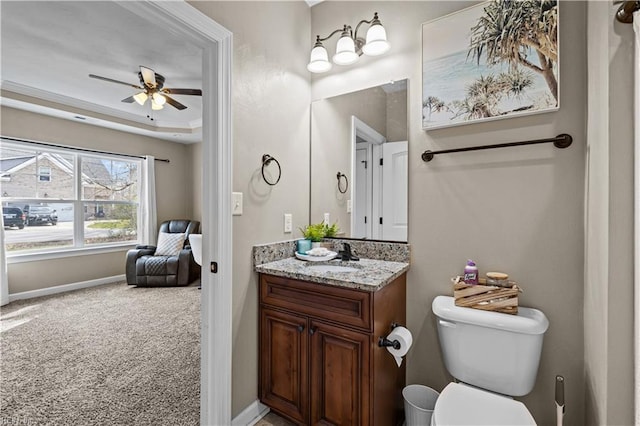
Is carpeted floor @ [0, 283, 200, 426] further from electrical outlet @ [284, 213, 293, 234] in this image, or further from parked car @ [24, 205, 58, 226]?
electrical outlet @ [284, 213, 293, 234]

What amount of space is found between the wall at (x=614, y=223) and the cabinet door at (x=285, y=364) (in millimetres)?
1154

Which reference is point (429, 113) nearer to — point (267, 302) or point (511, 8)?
point (511, 8)

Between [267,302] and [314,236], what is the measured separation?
1.77 ft

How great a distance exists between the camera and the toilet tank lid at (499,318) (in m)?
1.20

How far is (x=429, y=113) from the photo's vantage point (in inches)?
63.8

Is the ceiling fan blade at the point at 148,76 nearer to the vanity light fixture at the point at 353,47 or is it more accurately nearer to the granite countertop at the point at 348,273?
the vanity light fixture at the point at 353,47

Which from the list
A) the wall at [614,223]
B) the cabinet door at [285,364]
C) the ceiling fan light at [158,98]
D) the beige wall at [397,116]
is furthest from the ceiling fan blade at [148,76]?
the wall at [614,223]

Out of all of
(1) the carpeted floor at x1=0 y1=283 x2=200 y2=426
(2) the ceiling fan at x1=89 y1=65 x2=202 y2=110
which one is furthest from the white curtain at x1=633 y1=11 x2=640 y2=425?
(2) the ceiling fan at x1=89 y1=65 x2=202 y2=110

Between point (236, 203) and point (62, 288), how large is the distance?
4376 mm

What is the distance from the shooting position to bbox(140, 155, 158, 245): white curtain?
5098mm

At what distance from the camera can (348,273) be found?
1477 mm

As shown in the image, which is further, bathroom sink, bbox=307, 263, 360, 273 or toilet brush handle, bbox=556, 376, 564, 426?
bathroom sink, bbox=307, 263, 360, 273

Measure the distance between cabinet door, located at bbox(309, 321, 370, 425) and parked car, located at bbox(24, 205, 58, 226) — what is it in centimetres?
471

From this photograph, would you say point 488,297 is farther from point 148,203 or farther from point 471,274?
point 148,203
